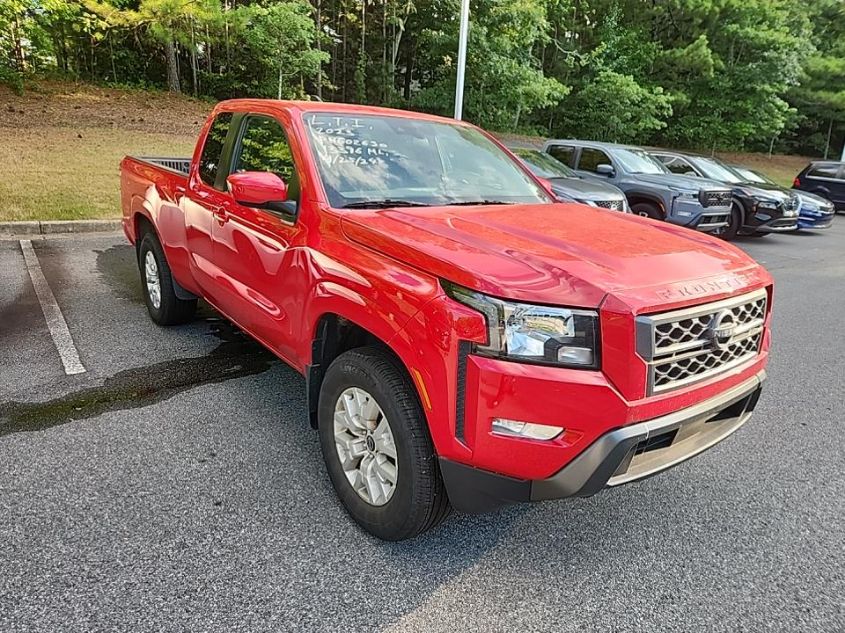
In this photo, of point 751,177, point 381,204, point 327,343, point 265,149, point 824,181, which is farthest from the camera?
point 824,181

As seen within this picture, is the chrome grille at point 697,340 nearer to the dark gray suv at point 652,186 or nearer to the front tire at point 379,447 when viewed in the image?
the front tire at point 379,447

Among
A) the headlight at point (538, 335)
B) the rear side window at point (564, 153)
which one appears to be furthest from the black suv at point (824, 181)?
the headlight at point (538, 335)

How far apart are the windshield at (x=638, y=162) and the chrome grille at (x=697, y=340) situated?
8995mm

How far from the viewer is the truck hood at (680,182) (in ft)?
33.6

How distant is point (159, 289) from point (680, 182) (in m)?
8.77

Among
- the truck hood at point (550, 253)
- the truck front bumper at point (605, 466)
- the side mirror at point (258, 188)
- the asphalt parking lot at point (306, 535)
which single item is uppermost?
the side mirror at point (258, 188)

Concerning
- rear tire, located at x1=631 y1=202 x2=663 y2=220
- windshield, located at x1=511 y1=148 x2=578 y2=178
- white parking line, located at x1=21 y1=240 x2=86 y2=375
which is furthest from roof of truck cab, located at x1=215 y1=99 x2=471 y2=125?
rear tire, located at x1=631 y1=202 x2=663 y2=220

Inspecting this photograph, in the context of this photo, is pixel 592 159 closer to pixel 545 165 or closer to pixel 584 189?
pixel 545 165

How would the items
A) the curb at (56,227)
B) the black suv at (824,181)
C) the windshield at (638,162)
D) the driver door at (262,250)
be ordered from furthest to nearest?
the black suv at (824,181), the windshield at (638,162), the curb at (56,227), the driver door at (262,250)

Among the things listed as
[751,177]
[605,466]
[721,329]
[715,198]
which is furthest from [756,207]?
[605,466]

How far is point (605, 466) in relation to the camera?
82.4 inches

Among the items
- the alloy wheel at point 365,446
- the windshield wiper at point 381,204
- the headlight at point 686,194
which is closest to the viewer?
the alloy wheel at point 365,446

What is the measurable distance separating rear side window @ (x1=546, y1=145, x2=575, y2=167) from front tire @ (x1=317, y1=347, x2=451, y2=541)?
31.8ft

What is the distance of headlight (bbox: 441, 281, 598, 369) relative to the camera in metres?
2.07
